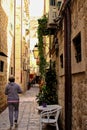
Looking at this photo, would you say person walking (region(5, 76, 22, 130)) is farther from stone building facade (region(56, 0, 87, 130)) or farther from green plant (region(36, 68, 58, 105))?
stone building facade (region(56, 0, 87, 130))

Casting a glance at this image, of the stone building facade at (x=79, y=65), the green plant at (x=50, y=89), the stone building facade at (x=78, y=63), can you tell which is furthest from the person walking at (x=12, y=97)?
the stone building facade at (x=79, y=65)

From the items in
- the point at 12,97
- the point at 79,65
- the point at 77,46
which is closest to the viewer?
the point at 79,65

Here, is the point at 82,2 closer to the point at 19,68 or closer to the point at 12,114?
the point at 12,114

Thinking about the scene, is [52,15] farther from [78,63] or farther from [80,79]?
[80,79]

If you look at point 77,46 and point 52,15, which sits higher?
point 52,15

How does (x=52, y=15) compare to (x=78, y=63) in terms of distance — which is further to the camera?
(x=52, y=15)

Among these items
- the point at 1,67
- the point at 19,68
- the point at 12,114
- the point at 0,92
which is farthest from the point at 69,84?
the point at 19,68

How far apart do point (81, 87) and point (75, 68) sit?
2.49 feet

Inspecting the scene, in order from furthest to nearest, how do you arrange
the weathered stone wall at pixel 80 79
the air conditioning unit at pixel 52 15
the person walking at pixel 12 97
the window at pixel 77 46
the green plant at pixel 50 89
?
the green plant at pixel 50 89 → the air conditioning unit at pixel 52 15 → the person walking at pixel 12 97 → the window at pixel 77 46 → the weathered stone wall at pixel 80 79

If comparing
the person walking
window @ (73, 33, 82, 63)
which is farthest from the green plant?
window @ (73, 33, 82, 63)

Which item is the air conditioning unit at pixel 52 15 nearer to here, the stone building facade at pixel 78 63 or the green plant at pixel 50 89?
the green plant at pixel 50 89

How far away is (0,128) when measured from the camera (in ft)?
36.7

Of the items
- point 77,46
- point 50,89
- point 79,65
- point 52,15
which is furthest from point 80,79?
point 50,89

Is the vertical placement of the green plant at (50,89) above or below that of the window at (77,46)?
below
